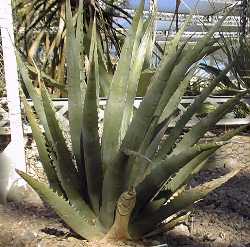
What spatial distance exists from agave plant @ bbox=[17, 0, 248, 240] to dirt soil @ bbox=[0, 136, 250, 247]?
120 mm

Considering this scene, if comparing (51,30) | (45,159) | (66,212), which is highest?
(45,159)

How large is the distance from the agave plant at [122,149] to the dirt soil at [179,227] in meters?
0.12

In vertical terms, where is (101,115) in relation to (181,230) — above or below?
below

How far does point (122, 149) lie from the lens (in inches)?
81.1

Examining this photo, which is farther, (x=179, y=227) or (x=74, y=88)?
(x=179, y=227)

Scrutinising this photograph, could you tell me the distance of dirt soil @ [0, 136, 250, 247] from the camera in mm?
→ 2359

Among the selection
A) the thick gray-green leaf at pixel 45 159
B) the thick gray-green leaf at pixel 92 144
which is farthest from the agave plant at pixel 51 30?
the thick gray-green leaf at pixel 92 144

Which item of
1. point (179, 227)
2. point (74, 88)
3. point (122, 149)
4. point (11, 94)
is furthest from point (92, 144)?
point (11, 94)

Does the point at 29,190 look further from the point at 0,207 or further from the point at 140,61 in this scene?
the point at 140,61

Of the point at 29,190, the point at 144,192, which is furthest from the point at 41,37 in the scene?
the point at 144,192

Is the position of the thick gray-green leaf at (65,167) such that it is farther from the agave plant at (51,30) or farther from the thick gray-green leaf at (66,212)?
the agave plant at (51,30)

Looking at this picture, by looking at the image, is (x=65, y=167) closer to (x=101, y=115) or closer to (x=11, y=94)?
(x=11, y=94)

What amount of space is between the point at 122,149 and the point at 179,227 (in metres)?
0.74

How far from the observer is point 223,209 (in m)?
2.88
